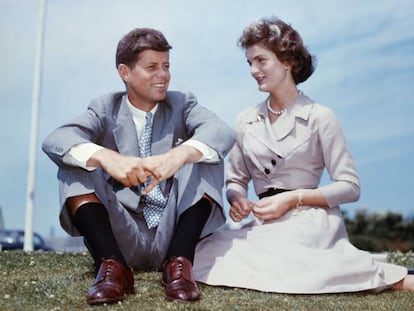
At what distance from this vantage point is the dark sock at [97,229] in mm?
3324

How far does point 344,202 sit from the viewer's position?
394cm

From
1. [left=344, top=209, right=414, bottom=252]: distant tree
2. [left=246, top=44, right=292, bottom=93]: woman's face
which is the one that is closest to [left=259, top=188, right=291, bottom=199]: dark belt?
[left=246, top=44, right=292, bottom=93]: woman's face

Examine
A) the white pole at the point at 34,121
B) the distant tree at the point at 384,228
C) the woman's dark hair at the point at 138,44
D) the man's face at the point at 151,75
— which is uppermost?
the woman's dark hair at the point at 138,44

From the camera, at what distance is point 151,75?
376 cm

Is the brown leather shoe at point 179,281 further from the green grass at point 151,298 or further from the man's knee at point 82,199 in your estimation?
the man's knee at point 82,199

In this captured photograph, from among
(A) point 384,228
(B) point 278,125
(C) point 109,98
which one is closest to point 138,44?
(C) point 109,98

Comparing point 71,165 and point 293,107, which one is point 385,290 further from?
point 71,165

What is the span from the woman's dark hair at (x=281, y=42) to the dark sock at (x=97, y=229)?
1.42 metres

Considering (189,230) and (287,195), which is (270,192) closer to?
(287,195)

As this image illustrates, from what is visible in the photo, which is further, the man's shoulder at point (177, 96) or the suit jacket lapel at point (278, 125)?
the suit jacket lapel at point (278, 125)

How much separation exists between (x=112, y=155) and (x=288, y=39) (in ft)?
4.53

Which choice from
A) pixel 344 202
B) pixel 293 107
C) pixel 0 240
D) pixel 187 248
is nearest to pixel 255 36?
pixel 293 107

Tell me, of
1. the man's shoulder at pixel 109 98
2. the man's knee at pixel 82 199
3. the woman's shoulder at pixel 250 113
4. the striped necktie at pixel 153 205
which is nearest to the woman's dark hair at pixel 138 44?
the man's shoulder at pixel 109 98

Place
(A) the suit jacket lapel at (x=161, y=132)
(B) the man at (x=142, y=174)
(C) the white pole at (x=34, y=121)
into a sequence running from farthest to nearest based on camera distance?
(C) the white pole at (x=34, y=121) < (A) the suit jacket lapel at (x=161, y=132) < (B) the man at (x=142, y=174)
